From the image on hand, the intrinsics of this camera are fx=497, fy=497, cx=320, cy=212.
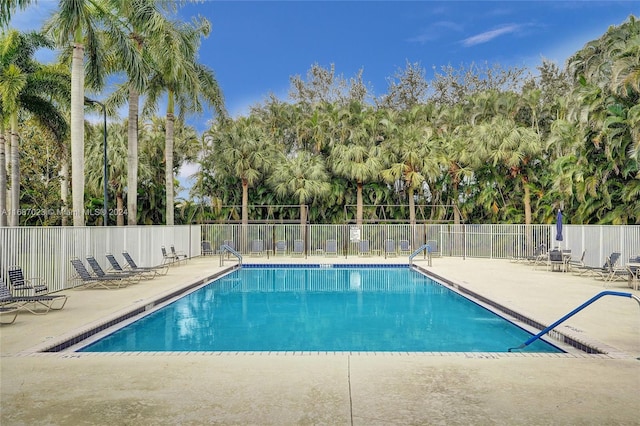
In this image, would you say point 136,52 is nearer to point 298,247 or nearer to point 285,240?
point 298,247

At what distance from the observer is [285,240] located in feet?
86.2

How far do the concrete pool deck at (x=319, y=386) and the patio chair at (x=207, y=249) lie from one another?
17.3 metres

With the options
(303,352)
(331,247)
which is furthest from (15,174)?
(303,352)

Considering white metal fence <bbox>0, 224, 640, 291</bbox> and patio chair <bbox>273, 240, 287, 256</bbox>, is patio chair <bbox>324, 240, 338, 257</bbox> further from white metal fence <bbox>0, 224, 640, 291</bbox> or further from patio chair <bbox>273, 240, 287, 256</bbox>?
patio chair <bbox>273, 240, 287, 256</bbox>

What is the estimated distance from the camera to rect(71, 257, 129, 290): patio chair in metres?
11.6

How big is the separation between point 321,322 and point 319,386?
4935 millimetres

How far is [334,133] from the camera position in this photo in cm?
3061

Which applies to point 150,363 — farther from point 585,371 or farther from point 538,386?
point 585,371

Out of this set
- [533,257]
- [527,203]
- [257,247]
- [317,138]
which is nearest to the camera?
[533,257]

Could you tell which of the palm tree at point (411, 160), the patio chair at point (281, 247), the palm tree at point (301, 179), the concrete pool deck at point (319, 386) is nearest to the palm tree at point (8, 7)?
the concrete pool deck at point (319, 386)

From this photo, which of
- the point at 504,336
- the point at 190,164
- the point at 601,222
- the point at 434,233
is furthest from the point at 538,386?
the point at 190,164

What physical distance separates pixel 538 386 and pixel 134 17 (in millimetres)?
18560

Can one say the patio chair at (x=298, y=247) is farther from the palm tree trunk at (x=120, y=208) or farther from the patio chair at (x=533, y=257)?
the palm tree trunk at (x=120, y=208)

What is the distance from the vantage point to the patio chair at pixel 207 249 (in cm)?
2488
